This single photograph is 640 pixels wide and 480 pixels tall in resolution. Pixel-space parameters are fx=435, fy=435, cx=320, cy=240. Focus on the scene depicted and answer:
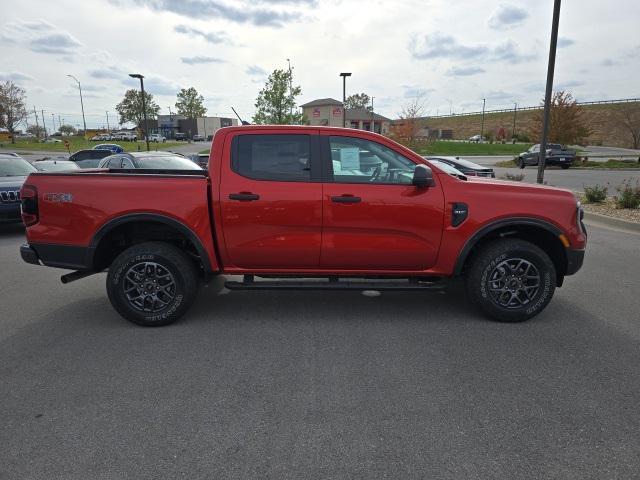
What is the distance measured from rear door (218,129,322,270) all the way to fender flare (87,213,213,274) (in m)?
0.21

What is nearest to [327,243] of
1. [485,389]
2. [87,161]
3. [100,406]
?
[485,389]

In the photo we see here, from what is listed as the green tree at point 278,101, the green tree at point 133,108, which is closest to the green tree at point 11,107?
the green tree at point 133,108

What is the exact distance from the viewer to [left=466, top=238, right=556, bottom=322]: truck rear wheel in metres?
4.22

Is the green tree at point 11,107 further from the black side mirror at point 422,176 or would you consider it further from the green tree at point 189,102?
the black side mirror at point 422,176

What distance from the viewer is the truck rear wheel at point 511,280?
422 centimetres

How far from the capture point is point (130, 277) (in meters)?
4.22

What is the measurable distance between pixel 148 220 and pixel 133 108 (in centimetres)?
9044

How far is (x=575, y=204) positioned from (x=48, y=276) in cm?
655

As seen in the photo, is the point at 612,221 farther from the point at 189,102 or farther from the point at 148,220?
the point at 189,102

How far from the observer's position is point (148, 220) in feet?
13.6

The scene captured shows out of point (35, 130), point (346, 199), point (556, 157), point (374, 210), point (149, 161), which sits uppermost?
point (35, 130)

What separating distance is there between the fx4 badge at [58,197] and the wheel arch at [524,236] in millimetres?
3781

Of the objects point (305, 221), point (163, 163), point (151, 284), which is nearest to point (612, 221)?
point (305, 221)

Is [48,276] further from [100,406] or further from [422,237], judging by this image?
[422,237]
